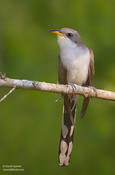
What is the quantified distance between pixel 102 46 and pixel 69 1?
124cm

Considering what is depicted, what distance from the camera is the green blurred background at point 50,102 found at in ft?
26.8

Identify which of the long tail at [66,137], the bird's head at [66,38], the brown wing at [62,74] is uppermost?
the bird's head at [66,38]

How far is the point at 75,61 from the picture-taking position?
7.57 meters

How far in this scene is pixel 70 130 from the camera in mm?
7648

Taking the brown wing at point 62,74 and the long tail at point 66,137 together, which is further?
the brown wing at point 62,74

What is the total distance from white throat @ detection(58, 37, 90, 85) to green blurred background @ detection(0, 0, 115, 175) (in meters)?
0.83

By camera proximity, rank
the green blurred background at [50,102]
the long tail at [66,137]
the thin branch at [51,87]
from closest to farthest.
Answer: the thin branch at [51,87] → the long tail at [66,137] → the green blurred background at [50,102]

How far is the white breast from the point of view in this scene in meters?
7.56

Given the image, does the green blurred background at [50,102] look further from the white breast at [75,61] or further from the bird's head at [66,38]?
the bird's head at [66,38]

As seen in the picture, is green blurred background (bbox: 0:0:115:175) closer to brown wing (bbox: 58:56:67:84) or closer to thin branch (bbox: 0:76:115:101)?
brown wing (bbox: 58:56:67:84)

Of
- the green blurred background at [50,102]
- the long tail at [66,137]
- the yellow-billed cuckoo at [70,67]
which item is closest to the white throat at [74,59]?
the yellow-billed cuckoo at [70,67]

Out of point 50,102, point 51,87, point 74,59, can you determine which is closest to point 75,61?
point 74,59

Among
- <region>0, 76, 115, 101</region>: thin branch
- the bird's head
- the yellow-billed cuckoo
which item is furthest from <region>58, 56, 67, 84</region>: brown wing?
<region>0, 76, 115, 101</region>: thin branch

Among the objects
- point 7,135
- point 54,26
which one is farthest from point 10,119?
point 54,26
